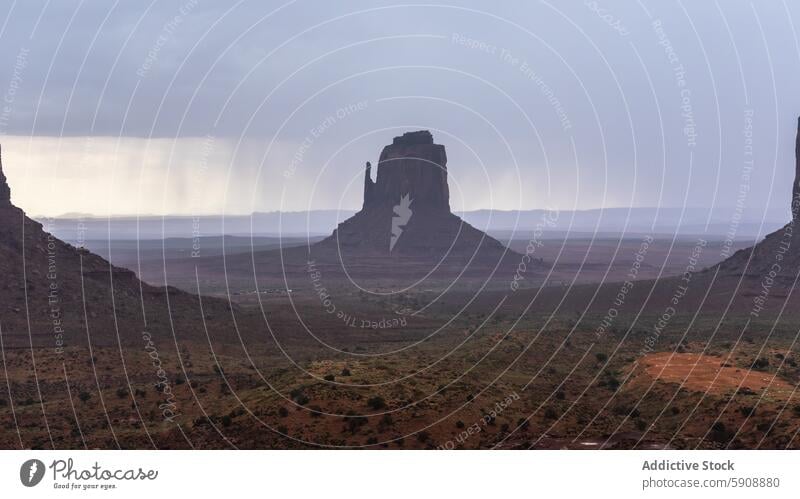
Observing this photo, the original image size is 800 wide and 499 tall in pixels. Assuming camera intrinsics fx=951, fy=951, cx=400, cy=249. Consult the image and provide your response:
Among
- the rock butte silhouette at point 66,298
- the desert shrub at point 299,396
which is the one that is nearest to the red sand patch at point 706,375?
the desert shrub at point 299,396

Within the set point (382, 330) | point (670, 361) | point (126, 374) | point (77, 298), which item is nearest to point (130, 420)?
point (126, 374)

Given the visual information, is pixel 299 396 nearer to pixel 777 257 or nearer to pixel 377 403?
pixel 377 403

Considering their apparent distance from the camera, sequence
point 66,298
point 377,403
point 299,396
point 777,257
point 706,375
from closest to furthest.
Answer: point 377,403, point 299,396, point 706,375, point 66,298, point 777,257

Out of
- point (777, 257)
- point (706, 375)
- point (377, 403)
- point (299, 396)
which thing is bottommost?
point (706, 375)

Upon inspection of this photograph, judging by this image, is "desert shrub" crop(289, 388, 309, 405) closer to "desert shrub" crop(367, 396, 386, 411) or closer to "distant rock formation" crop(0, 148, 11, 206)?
"desert shrub" crop(367, 396, 386, 411)

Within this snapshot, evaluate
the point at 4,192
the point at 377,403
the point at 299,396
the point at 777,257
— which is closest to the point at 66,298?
the point at 4,192

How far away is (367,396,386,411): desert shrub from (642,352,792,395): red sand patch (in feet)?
66.3

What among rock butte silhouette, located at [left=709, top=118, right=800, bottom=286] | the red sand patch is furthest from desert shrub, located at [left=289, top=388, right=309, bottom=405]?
rock butte silhouette, located at [left=709, top=118, right=800, bottom=286]

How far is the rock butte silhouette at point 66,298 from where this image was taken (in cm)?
8925

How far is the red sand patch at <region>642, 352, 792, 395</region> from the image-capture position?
58.1 metres

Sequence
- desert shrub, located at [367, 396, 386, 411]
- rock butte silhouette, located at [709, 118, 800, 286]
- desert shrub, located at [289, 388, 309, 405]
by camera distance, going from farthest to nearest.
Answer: rock butte silhouette, located at [709, 118, 800, 286] → desert shrub, located at [289, 388, 309, 405] → desert shrub, located at [367, 396, 386, 411]

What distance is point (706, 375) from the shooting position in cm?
6309

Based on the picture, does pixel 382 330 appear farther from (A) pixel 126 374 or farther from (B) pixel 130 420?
(B) pixel 130 420

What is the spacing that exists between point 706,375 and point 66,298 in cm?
6376
